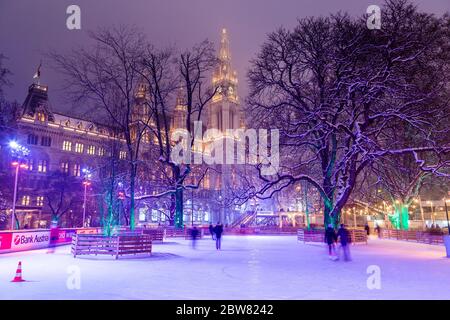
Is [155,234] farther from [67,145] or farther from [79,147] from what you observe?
[79,147]

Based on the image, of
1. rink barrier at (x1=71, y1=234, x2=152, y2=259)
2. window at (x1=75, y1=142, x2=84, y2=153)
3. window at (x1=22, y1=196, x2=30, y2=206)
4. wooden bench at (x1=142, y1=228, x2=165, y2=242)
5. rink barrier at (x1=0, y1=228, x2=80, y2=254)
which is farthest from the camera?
window at (x1=75, y1=142, x2=84, y2=153)

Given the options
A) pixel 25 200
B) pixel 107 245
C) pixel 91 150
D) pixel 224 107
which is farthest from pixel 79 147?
pixel 107 245

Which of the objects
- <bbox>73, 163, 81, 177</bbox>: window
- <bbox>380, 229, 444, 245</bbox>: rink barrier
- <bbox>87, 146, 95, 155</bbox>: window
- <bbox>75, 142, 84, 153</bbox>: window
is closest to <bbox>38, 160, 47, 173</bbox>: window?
<bbox>73, 163, 81, 177</bbox>: window

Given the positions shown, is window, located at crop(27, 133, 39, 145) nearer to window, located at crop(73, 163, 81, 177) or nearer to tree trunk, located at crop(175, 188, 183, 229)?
window, located at crop(73, 163, 81, 177)

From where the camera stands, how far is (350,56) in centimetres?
2322

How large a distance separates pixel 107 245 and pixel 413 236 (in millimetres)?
28554

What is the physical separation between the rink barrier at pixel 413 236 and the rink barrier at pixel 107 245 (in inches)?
952

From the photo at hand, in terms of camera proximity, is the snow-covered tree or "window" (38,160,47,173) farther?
"window" (38,160,47,173)

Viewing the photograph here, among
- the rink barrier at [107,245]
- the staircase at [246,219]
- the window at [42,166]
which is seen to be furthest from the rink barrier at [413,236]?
the window at [42,166]

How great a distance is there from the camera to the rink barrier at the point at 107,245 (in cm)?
1723

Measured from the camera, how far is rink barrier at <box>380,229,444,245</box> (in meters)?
28.8

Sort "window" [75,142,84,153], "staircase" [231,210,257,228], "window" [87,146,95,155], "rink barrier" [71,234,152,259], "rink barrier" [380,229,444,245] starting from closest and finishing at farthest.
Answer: "rink barrier" [71,234,152,259], "rink barrier" [380,229,444,245], "staircase" [231,210,257,228], "window" [75,142,84,153], "window" [87,146,95,155]

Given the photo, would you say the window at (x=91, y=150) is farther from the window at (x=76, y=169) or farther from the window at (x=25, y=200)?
the window at (x=25, y=200)

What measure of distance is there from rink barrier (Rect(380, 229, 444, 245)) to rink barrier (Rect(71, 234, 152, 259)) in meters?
24.2
